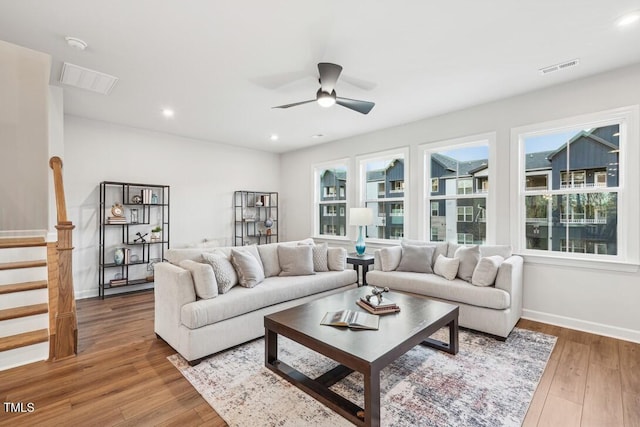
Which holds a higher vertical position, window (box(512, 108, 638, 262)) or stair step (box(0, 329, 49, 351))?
window (box(512, 108, 638, 262))

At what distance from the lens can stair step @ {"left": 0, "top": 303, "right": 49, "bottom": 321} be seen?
2.67m

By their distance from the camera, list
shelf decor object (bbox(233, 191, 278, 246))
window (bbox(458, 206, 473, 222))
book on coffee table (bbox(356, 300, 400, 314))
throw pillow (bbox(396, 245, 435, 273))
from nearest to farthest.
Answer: book on coffee table (bbox(356, 300, 400, 314)) < throw pillow (bbox(396, 245, 435, 273)) < window (bbox(458, 206, 473, 222)) < shelf decor object (bbox(233, 191, 278, 246))

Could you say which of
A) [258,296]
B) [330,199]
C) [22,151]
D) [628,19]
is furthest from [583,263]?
[22,151]

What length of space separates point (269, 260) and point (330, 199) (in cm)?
281

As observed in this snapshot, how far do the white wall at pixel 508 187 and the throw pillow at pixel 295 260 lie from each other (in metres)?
1.91

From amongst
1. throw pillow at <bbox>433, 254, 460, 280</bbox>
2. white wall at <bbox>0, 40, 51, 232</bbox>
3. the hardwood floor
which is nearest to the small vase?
white wall at <bbox>0, 40, 51, 232</bbox>

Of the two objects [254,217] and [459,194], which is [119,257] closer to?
[254,217]

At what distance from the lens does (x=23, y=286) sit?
2887 mm

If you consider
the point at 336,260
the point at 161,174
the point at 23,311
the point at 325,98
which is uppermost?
the point at 325,98

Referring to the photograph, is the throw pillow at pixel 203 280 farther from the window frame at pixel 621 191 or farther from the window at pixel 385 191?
the window frame at pixel 621 191

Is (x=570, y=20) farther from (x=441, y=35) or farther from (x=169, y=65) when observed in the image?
(x=169, y=65)

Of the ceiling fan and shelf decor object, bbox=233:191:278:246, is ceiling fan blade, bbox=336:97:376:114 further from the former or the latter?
shelf decor object, bbox=233:191:278:246

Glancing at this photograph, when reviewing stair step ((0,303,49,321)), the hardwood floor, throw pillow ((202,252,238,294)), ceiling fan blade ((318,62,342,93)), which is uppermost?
ceiling fan blade ((318,62,342,93))

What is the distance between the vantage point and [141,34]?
8.09ft
